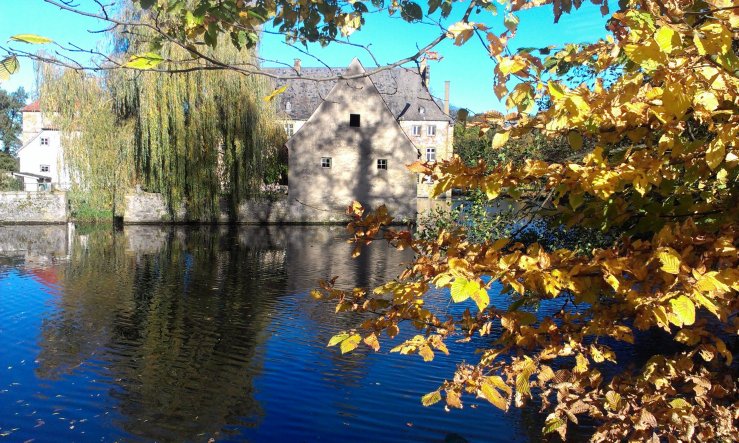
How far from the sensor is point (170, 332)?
10.2 metres

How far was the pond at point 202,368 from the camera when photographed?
640 cm

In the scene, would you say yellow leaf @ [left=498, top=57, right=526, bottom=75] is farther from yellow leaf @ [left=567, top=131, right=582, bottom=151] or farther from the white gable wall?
the white gable wall

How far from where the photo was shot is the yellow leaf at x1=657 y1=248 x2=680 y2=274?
203 centimetres

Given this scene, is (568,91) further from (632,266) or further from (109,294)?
(109,294)

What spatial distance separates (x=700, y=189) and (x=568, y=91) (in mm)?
1273

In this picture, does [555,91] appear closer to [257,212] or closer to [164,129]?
[164,129]

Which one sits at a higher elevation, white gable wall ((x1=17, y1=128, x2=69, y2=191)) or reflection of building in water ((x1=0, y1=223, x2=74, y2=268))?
white gable wall ((x1=17, y1=128, x2=69, y2=191))

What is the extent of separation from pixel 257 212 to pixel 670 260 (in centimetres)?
3010

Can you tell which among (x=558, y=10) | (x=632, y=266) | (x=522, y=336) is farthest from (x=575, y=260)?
(x=558, y=10)

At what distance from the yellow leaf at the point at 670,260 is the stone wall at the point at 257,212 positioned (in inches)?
1048

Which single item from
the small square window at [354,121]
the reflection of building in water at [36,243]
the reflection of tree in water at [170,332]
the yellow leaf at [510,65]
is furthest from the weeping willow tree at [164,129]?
the yellow leaf at [510,65]

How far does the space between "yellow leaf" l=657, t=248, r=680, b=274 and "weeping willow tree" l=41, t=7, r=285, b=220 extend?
2581 cm

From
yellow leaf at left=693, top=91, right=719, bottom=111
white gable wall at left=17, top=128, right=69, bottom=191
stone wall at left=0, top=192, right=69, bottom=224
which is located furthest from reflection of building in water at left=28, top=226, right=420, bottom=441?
white gable wall at left=17, top=128, right=69, bottom=191

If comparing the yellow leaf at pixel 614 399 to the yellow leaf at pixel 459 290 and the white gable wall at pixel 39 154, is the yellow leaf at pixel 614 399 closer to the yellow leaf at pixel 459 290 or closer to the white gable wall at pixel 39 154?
the yellow leaf at pixel 459 290
